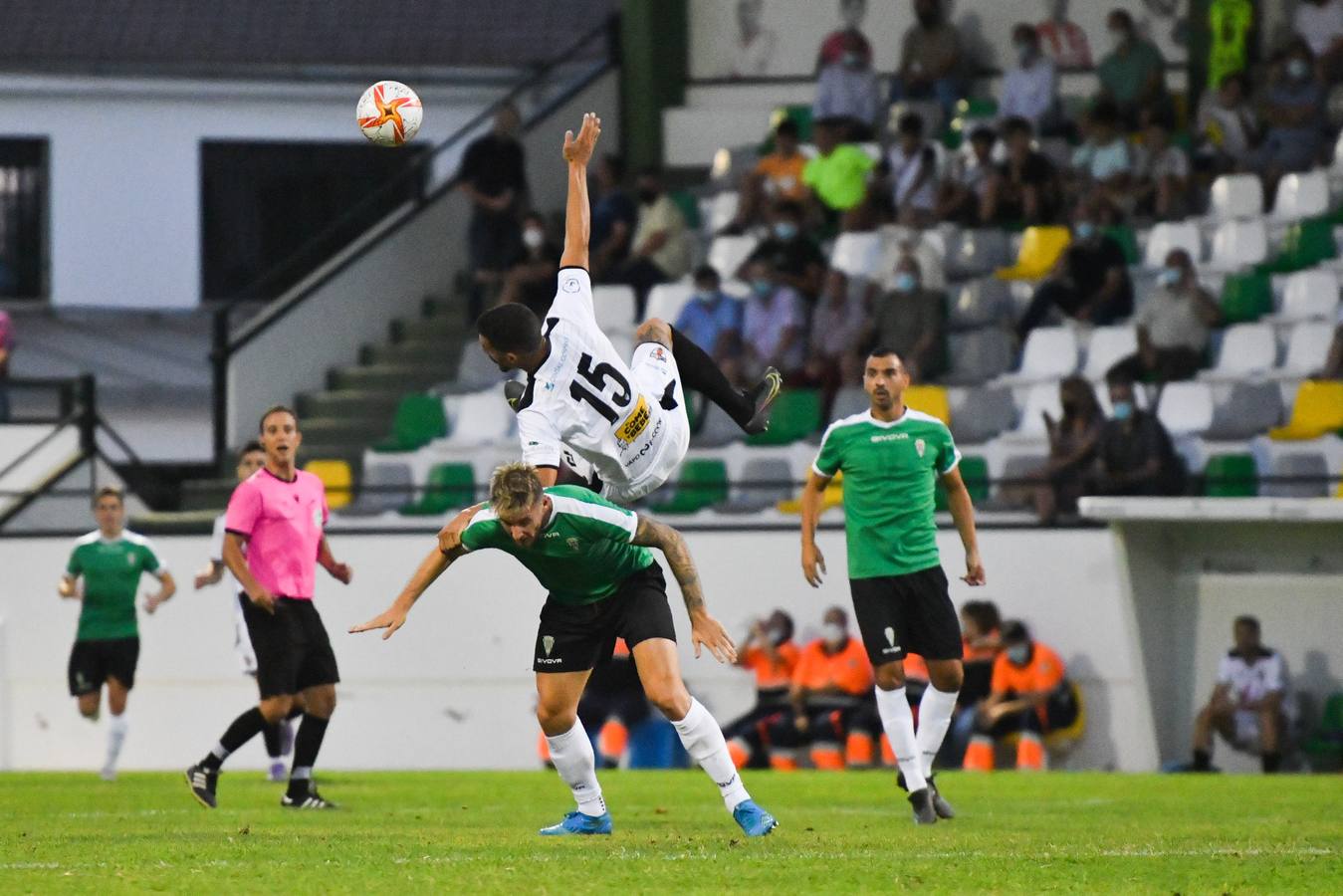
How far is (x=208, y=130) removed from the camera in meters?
27.8

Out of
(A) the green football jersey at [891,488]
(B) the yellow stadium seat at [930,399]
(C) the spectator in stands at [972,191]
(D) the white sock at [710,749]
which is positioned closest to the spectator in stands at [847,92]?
(C) the spectator in stands at [972,191]

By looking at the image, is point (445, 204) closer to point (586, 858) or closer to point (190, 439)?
point (190, 439)

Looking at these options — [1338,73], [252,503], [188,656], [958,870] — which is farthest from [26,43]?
[958,870]

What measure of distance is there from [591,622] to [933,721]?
2.56 meters

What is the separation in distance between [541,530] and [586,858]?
3.99 feet

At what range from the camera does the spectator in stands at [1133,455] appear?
1797 cm

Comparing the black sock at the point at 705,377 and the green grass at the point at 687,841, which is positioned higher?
the black sock at the point at 705,377

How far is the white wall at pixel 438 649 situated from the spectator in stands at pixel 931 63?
687cm

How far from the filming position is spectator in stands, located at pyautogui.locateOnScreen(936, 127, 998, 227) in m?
22.0

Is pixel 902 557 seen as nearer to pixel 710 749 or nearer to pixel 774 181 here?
pixel 710 749

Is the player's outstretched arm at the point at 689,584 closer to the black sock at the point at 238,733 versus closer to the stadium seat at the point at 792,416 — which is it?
the black sock at the point at 238,733

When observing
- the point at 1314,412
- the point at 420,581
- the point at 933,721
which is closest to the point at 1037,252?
the point at 1314,412

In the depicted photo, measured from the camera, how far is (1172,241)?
21.1 m

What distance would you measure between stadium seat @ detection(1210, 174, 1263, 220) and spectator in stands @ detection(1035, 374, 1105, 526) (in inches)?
133
